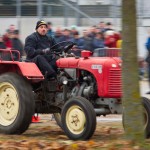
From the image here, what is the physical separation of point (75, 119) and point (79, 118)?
3.3 inches

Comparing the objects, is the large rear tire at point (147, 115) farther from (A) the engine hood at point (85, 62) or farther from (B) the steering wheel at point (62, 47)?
(B) the steering wheel at point (62, 47)

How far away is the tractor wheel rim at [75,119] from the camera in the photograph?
10.2m

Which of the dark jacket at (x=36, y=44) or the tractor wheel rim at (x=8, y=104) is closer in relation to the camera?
the tractor wheel rim at (x=8, y=104)

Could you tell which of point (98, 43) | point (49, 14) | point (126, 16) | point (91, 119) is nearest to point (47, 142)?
point (91, 119)

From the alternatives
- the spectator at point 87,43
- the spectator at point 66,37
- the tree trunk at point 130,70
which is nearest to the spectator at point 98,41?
the spectator at point 87,43

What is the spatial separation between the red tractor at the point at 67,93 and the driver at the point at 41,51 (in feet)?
0.39

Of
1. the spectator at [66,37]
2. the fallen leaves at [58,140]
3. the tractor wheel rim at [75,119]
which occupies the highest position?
the spectator at [66,37]

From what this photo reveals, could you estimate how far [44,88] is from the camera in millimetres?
11430

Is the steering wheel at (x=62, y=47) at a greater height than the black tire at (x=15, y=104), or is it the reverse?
the steering wheel at (x=62, y=47)

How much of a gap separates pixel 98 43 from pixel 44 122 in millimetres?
5470

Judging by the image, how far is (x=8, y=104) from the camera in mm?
11289

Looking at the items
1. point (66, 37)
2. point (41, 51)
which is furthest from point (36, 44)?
point (66, 37)

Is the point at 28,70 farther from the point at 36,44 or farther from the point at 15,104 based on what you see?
the point at 36,44

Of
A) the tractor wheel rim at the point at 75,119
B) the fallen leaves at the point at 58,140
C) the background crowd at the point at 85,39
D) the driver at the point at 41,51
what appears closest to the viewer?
the fallen leaves at the point at 58,140
